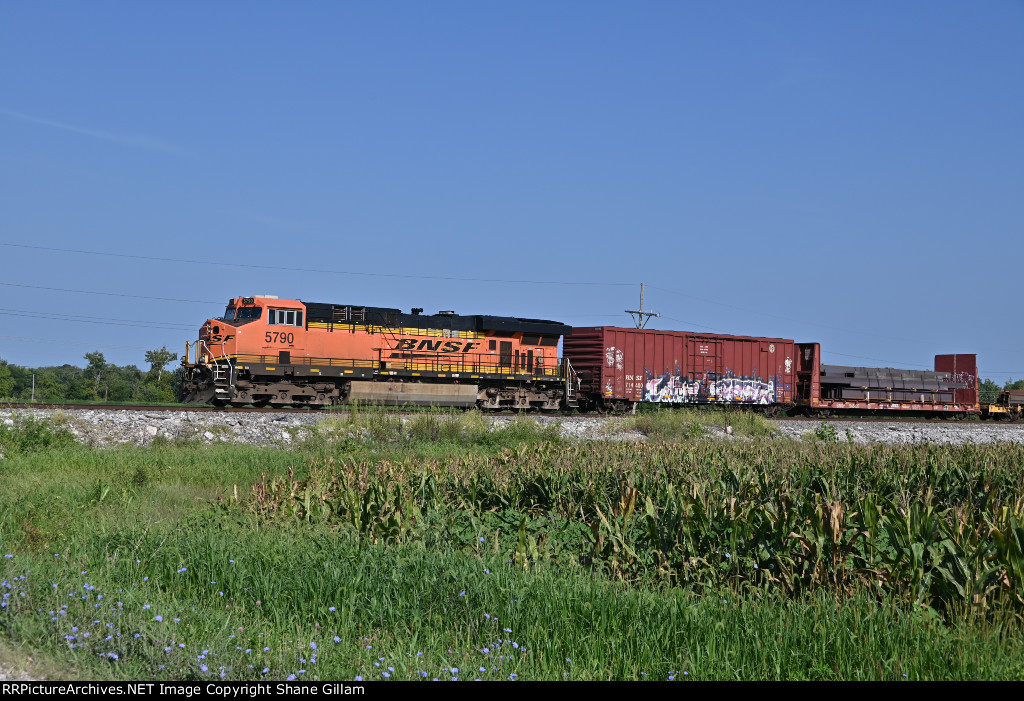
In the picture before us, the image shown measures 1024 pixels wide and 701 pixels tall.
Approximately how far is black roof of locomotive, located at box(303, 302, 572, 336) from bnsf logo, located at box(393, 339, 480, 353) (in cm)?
53

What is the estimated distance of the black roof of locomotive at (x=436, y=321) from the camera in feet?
92.7

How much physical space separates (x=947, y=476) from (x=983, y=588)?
487 cm

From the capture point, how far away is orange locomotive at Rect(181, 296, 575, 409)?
88.1ft

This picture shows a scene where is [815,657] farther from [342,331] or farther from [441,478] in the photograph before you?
[342,331]

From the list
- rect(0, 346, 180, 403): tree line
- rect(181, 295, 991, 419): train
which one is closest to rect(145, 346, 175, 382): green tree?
rect(0, 346, 180, 403): tree line

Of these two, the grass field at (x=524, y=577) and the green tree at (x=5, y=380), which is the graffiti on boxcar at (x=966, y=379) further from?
the green tree at (x=5, y=380)

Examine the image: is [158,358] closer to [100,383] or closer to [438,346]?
[100,383]

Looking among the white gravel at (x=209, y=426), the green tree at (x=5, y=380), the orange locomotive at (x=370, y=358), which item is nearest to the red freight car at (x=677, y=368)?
the orange locomotive at (x=370, y=358)

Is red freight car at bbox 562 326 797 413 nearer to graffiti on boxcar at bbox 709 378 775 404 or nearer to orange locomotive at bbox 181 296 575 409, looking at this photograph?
graffiti on boxcar at bbox 709 378 775 404

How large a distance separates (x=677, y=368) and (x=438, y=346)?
983 centimetres

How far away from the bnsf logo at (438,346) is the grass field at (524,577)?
1831 cm

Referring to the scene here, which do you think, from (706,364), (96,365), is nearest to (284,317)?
(706,364)

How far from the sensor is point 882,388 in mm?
38156
